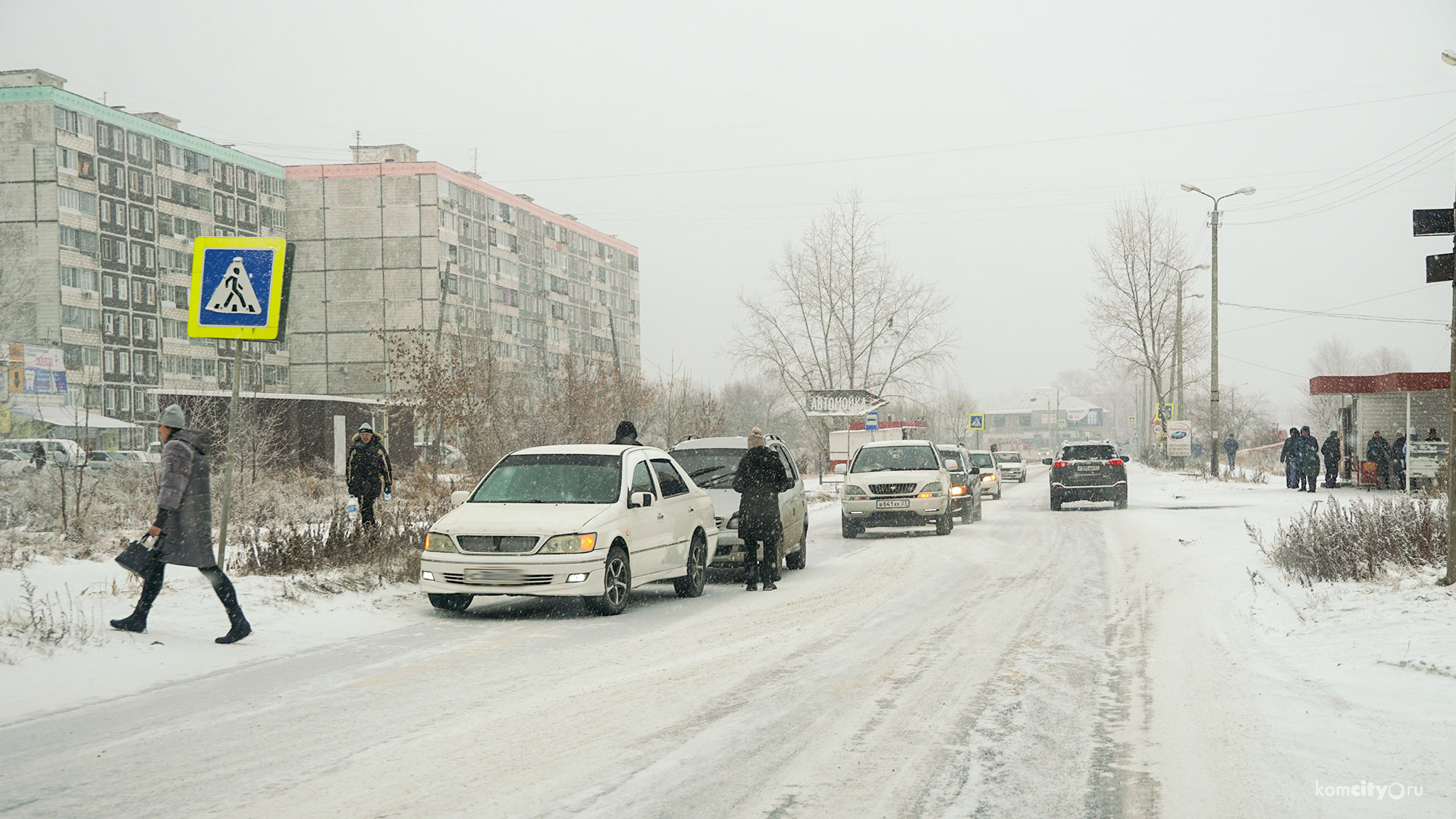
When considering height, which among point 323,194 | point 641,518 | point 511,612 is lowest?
point 511,612

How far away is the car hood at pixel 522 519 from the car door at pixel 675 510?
1154mm

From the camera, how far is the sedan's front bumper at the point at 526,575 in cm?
1032

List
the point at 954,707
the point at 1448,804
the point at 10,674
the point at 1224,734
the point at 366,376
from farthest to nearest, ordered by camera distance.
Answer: the point at 366,376, the point at 10,674, the point at 954,707, the point at 1224,734, the point at 1448,804

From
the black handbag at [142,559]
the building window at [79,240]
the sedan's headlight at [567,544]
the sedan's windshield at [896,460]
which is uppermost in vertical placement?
the building window at [79,240]

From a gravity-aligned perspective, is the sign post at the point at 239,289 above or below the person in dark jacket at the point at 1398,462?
above

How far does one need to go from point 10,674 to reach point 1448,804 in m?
7.87

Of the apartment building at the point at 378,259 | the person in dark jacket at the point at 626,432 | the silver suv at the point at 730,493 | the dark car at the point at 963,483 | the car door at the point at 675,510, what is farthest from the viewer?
the apartment building at the point at 378,259

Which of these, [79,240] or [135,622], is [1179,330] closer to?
[135,622]

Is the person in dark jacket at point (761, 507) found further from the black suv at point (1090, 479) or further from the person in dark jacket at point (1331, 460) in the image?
the person in dark jacket at point (1331, 460)

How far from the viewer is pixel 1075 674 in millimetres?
7660

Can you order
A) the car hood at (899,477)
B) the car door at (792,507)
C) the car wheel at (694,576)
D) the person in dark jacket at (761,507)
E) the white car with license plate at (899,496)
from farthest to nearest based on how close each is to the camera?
the car hood at (899,477)
the white car with license plate at (899,496)
the car door at (792,507)
the person in dark jacket at (761,507)
the car wheel at (694,576)

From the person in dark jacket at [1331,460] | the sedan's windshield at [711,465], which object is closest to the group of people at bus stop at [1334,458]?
the person in dark jacket at [1331,460]

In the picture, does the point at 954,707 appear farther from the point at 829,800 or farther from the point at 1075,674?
the point at 829,800

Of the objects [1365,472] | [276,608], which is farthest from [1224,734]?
[1365,472]
